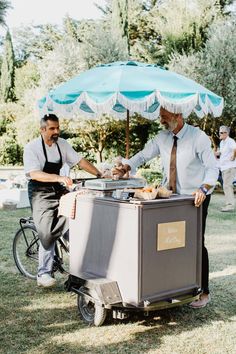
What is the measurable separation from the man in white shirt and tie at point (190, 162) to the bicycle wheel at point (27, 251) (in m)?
1.56

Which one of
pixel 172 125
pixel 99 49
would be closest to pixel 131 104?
pixel 172 125

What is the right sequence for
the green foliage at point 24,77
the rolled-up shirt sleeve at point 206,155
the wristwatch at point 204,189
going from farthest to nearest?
the green foliage at point 24,77, the rolled-up shirt sleeve at point 206,155, the wristwatch at point 204,189

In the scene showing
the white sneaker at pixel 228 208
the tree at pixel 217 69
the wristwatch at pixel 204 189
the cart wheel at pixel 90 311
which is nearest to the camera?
the cart wheel at pixel 90 311

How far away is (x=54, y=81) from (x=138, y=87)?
13.6 m

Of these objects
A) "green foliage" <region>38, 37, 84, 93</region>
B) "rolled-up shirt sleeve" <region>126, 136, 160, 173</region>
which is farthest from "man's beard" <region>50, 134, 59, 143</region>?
"green foliage" <region>38, 37, 84, 93</region>

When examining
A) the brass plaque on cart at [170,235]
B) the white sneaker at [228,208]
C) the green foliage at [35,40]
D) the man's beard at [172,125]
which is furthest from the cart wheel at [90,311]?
the green foliage at [35,40]

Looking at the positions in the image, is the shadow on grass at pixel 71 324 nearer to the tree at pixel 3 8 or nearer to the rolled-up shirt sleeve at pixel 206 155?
the rolled-up shirt sleeve at pixel 206 155

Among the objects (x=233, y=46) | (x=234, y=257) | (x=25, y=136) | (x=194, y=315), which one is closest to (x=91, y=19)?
(x=25, y=136)

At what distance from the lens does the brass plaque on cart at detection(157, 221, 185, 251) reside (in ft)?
10.6

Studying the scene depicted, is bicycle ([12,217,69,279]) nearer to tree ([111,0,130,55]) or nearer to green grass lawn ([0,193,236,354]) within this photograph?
green grass lawn ([0,193,236,354])

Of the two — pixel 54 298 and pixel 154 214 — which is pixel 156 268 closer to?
pixel 154 214

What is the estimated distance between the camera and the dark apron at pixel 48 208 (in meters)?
4.03

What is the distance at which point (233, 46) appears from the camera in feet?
48.5

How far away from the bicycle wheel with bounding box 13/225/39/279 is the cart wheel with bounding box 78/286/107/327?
45.7 inches
